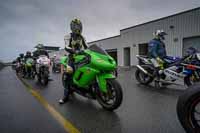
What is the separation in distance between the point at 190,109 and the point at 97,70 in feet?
5.34

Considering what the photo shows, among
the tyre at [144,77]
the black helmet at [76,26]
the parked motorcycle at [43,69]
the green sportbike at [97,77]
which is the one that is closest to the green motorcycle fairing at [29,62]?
the parked motorcycle at [43,69]

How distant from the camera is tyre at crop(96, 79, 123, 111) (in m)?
2.55

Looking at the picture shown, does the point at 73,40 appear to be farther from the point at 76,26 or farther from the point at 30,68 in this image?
the point at 30,68

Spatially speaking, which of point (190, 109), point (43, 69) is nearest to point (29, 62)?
point (43, 69)

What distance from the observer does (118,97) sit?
2.54m

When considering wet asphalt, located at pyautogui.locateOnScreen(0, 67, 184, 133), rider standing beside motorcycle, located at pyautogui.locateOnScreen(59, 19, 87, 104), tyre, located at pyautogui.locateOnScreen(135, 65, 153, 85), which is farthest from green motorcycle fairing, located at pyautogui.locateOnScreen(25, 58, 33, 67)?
tyre, located at pyautogui.locateOnScreen(135, 65, 153, 85)

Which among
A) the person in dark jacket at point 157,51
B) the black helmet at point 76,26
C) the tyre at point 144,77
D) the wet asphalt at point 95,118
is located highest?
the black helmet at point 76,26

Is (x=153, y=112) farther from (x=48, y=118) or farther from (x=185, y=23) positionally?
(x=185, y=23)

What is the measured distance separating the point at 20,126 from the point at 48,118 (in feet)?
1.43

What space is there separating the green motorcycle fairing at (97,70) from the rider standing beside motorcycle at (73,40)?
392mm

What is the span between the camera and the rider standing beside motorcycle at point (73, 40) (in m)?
3.41

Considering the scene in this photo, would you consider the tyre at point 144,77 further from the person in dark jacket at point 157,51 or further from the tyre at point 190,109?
the tyre at point 190,109

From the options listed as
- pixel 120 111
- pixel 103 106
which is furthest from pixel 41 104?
pixel 120 111

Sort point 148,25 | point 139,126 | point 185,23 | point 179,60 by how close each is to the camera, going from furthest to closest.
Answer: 1. point 148,25
2. point 185,23
3. point 179,60
4. point 139,126
